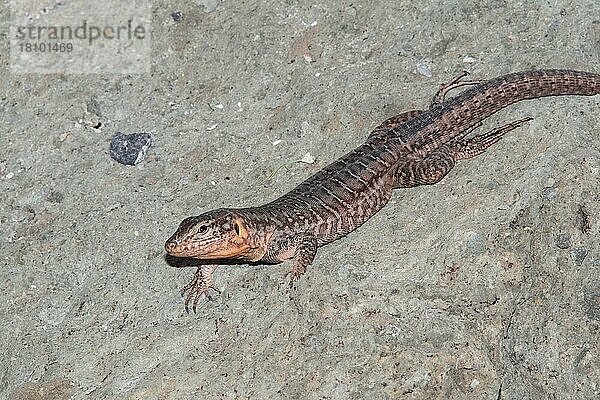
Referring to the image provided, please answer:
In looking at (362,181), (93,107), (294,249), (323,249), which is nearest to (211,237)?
(294,249)

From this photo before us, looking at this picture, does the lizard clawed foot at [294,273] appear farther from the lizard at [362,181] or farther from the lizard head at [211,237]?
the lizard head at [211,237]

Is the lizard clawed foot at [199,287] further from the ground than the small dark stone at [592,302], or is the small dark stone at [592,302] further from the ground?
the small dark stone at [592,302]

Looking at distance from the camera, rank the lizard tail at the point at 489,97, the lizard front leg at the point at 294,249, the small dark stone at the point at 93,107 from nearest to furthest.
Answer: the lizard front leg at the point at 294,249 < the lizard tail at the point at 489,97 < the small dark stone at the point at 93,107

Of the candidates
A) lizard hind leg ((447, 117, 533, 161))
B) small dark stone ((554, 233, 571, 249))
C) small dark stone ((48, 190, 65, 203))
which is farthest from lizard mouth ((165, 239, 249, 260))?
small dark stone ((554, 233, 571, 249))

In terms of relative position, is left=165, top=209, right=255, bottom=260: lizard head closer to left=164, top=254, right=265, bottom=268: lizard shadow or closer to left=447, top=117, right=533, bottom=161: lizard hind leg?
left=164, top=254, right=265, bottom=268: lizard shadow

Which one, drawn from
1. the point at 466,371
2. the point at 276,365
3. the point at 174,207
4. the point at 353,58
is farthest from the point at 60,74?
the point at 466,371

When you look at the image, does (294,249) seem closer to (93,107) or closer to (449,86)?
(449,86)

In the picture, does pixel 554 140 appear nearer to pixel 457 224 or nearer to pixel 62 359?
pixel 457 224

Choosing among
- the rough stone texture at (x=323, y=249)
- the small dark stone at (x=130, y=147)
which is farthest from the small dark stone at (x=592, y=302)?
the small dark stone at (x=130, y=147)
